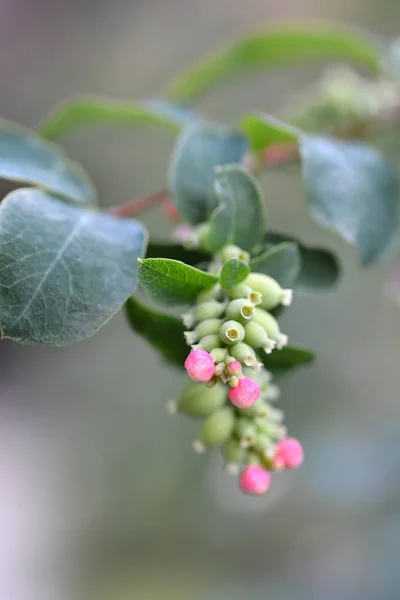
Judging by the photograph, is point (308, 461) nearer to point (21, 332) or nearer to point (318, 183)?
point (318, 183)

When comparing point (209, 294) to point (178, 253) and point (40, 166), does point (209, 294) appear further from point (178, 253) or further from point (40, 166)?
point (40, 166)

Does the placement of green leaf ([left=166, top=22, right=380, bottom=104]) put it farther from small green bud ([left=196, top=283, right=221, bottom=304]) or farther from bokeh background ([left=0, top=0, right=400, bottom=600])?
small green bud ([left=196, top=283, right=221, bottom=304])

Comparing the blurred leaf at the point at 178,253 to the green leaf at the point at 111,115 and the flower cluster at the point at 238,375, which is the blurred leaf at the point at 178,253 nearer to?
the flower cluster at the point at 238,375

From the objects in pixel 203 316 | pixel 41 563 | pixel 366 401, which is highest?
pixel 366 401

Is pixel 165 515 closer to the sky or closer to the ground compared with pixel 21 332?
closer to the sky

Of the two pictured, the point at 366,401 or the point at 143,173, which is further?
the point at 143,173

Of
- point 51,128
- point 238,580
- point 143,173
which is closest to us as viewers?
point 51,128

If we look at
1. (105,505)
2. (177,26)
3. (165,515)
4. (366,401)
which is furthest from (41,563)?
(177,26)
